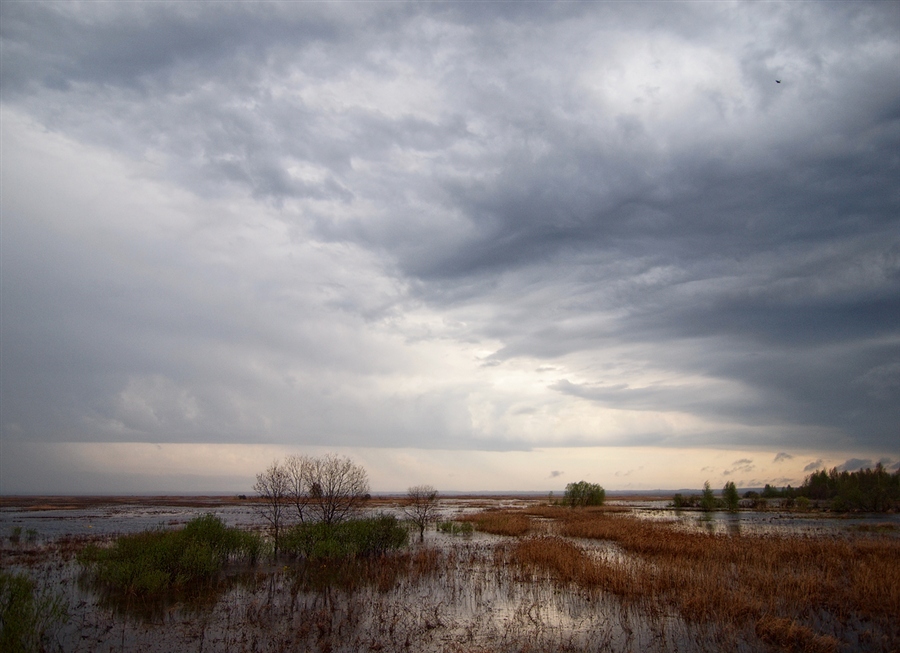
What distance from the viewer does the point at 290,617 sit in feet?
55.2

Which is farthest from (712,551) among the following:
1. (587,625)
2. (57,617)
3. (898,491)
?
(898,491)

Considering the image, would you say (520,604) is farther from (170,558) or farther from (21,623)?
(170,558)

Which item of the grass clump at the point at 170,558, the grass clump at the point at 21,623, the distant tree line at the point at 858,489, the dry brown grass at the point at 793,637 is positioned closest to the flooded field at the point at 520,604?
the dry brown grass at the point at 793,637

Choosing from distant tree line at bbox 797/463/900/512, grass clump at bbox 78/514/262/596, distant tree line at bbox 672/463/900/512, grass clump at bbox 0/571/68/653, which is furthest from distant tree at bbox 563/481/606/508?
grass clump at bbox 0/571/68/653

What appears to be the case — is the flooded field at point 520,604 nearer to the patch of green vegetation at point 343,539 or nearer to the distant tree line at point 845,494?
the patch of green vegetation at point 343,539

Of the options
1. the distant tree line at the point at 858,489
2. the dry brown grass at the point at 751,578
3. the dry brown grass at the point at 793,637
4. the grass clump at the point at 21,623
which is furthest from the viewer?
the distant tree line at the point at 858,489

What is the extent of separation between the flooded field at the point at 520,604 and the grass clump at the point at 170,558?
77 cm

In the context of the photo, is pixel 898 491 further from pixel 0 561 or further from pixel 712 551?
pixel 0 561

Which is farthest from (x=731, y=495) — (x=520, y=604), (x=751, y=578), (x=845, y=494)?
(x=520, y=604)

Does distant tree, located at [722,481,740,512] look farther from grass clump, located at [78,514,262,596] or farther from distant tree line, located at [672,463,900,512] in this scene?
grass clump, located at [78,514,262,596]

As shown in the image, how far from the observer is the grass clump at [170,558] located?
2048 centimetres

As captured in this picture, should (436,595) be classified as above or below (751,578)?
below

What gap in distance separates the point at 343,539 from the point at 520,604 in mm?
13415

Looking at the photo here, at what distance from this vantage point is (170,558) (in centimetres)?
2228
